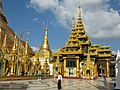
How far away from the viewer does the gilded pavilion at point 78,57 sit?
41.3m

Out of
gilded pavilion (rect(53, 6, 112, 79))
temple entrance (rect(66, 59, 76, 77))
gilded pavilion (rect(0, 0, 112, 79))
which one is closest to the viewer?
gilded pavilion (rect(0, 0, 112, 79))

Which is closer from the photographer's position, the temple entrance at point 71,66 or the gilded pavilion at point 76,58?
the gilded pavilion at point 76,58

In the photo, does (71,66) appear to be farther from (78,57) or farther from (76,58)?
(78,57)

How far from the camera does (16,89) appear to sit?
10297 millimetres

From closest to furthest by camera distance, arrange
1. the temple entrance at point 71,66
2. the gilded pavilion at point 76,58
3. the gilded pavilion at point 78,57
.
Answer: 1. the gilded pavilion at point 76,58
2. the gilded pavilion at point 78,57
3. the temple entrance at point 71,66

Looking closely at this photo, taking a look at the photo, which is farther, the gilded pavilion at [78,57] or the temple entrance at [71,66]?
the temple entrance at [71,66]

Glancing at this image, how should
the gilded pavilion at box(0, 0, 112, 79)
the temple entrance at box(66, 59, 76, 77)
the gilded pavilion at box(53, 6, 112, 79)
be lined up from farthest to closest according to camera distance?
the temple entrance at box(66, 59, 76, 77)
the gilded pavilion at box(53, 6, 112, 79)
the gilded pavilion at box(0, 0, 112, 79)

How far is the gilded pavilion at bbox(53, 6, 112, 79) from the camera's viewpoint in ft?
136

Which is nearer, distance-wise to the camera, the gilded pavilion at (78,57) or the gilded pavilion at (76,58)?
the gilded pavilion at (76,58)

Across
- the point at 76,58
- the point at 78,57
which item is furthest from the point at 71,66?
the point at 78,57

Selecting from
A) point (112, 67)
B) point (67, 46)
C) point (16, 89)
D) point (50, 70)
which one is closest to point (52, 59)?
point (50, 70)

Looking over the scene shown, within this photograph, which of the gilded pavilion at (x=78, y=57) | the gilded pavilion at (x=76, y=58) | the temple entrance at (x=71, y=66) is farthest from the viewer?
the temple entrance at (x=71, y=66)

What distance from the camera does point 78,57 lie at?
41.2 meters

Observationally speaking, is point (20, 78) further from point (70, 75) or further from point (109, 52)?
point (109, 52)
